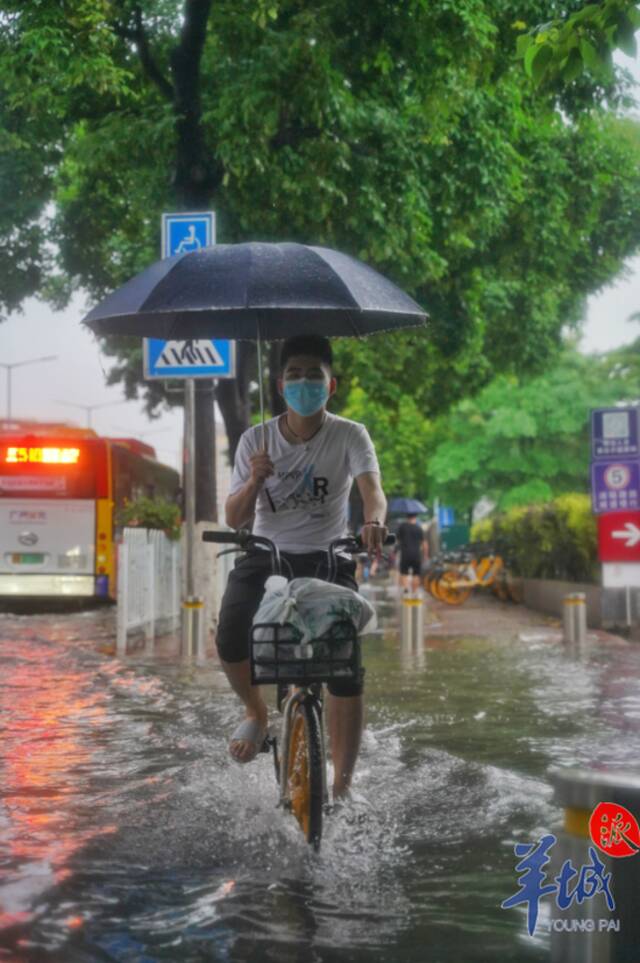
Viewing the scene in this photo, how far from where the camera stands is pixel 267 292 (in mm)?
6383

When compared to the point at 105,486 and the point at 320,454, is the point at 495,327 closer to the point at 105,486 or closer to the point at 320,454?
the point at 105,486

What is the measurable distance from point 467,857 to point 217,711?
14.7 feet

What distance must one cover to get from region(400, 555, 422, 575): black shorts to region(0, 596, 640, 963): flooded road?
Answer: 15696 millimetres

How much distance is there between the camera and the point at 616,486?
17141mm

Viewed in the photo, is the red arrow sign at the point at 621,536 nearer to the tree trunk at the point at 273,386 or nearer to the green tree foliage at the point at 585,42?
the tree trunk at the point at 273,386

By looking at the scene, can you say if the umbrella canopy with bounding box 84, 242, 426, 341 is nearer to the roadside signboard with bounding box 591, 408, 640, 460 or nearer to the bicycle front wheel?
the bicycle front wheel

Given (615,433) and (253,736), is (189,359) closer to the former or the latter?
(615,433)

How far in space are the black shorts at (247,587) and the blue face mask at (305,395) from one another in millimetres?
587

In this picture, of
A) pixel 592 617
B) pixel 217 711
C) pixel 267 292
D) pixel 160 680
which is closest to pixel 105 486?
pixel 592 617

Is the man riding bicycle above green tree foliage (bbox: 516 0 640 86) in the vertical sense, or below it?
below

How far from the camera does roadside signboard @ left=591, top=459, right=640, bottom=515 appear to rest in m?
17.1

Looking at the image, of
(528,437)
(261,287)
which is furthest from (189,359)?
(528,437)

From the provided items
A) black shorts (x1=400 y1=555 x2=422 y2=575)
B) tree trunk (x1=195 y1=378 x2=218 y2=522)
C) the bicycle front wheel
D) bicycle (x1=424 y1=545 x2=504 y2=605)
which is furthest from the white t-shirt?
bicycle (x1=424 y1=545 x2=504 y2=605)

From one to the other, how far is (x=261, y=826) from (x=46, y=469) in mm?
20238
